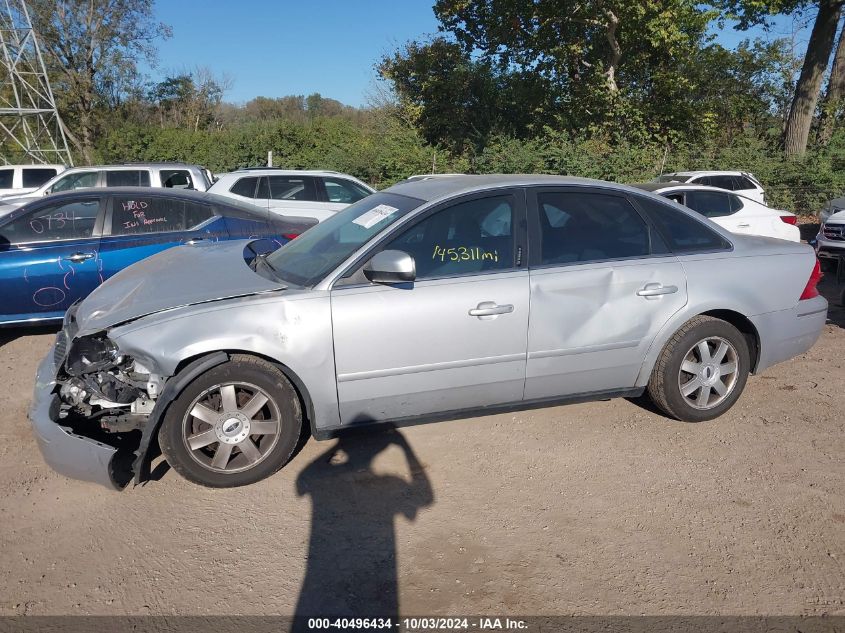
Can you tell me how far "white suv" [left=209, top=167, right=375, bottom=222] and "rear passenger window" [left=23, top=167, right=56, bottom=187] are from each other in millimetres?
5643

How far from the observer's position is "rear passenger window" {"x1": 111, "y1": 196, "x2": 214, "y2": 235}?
6121mm

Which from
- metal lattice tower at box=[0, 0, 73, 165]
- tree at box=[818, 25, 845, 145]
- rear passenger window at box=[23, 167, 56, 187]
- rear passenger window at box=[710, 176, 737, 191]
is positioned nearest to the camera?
rear passenger window at box=[710, 176, 737, 191]

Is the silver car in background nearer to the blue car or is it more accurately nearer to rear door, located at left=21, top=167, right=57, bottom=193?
the blue car

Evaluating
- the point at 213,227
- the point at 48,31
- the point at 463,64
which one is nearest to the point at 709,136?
the point at 463,64

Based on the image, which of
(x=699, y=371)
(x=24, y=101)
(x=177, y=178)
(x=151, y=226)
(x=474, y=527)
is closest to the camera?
(x=474, y=527)

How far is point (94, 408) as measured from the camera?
3.63 meters

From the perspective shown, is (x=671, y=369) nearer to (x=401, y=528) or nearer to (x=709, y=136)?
(x=401, y=528)

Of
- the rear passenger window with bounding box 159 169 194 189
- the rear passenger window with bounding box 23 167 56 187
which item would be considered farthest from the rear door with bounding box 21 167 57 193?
the rear passenger window with bounding box 159 169 194 189

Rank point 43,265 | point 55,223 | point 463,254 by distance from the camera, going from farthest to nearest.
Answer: point 55,223 → point 43,265 → point 463,254

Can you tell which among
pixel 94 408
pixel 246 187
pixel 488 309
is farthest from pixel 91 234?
pixel 246 187

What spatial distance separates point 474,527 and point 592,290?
5.34 feet

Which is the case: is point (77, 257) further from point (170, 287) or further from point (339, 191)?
point (339, 191)

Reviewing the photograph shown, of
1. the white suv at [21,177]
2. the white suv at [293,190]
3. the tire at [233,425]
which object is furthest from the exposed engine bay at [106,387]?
the white suv at [21,177]

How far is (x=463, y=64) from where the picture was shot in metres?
26.7
